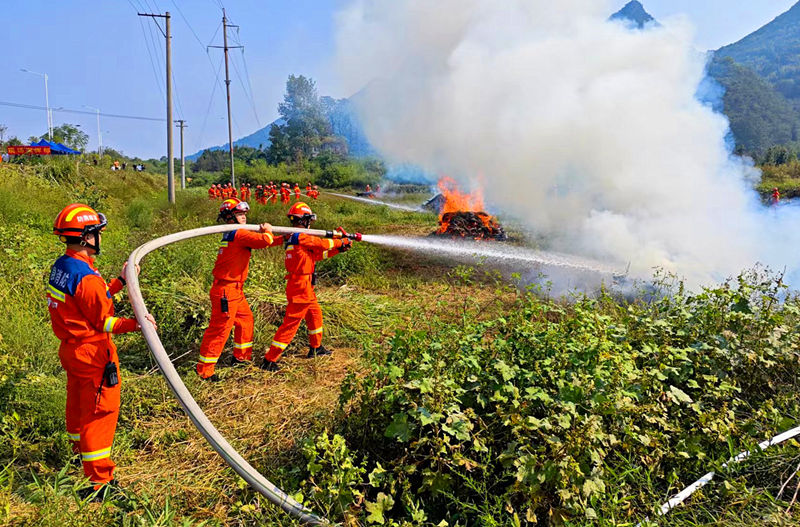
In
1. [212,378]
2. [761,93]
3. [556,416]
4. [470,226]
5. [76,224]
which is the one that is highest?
[761,93]

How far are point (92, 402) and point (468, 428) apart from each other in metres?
2.68

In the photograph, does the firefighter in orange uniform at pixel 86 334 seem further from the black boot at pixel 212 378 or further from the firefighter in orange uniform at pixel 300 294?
the firefighter in orange uniform at pixel 300 294

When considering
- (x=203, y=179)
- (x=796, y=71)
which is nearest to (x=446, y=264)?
(x=203, y=179)

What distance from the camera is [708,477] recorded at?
9.53 ft

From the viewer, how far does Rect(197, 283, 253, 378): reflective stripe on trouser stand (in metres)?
5.18

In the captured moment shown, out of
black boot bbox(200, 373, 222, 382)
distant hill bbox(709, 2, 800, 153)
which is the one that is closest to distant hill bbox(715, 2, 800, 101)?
distant hill bbox(709, 2, 800, 153)

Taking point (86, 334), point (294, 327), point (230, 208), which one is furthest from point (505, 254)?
point (86, 334)

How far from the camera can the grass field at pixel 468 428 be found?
9.14 ft

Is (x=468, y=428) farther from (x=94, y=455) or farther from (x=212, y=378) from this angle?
(x=212, y=378)

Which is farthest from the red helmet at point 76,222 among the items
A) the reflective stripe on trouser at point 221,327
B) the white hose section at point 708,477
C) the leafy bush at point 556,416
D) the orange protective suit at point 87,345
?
the white hose section at point 708,477

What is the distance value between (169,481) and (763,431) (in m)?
4.27

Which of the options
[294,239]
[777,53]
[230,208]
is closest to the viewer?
[230,208]

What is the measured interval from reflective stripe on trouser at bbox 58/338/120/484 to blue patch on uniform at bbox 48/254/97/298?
42cm

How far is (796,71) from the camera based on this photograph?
91625 millimetres
